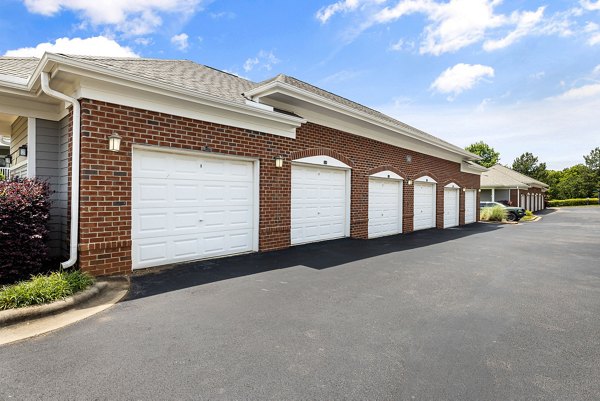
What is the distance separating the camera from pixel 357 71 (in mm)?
11555

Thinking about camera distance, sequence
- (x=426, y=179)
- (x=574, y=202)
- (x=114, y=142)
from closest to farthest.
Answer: (x=114, y=142), (x=426, y=179), (x=574, y=202)

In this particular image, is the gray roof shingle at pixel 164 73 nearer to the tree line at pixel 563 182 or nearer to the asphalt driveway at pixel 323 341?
the asphalt driveway at pixel 323 341

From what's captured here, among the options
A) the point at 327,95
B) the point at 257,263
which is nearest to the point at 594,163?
the point at 327,95

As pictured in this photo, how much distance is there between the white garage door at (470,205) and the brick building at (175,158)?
37.7ft

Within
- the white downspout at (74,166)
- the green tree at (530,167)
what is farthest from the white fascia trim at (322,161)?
the green tree at (530,167)

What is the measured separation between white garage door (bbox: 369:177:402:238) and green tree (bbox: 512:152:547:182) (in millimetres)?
54471

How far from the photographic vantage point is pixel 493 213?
2125cm

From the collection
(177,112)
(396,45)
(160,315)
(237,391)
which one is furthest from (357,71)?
(237,391)

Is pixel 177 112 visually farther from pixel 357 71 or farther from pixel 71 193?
pixel 357 71

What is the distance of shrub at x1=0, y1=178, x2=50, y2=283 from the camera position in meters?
4.59

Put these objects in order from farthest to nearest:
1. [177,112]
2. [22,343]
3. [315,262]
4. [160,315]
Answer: [315,262], [177,112], [160,315], [22,343]

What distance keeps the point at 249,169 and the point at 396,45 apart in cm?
669

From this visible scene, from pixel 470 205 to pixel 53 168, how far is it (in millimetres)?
20831

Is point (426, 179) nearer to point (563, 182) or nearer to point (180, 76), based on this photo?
point (180, 76)
